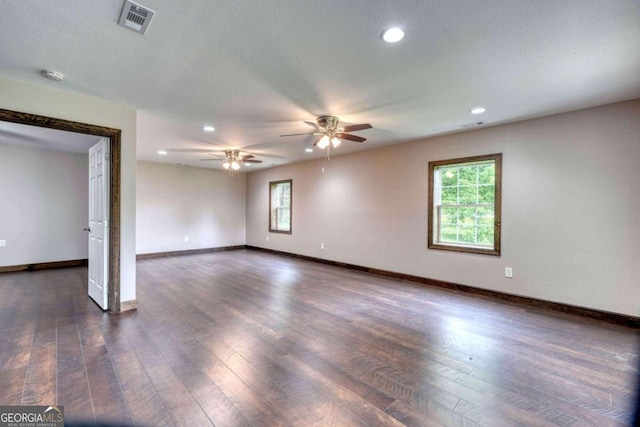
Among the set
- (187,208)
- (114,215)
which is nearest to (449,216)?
(114,215)

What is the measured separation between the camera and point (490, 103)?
11.2ft

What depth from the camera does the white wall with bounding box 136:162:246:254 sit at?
741 cm

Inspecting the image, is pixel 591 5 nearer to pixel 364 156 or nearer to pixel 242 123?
pixel 242 123

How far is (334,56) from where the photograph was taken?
2.41m

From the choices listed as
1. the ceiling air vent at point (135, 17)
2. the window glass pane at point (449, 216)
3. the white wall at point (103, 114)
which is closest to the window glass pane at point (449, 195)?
the window glass pane at point (449, 216)

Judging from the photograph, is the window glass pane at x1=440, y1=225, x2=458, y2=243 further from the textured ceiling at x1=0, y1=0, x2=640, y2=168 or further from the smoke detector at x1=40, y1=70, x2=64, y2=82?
the smoke detector at x1=40, y1=70, x2=64, y2=82

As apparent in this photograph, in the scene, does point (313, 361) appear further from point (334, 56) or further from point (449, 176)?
point (449, 176)

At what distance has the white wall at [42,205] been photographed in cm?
551

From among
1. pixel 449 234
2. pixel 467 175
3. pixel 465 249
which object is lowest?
pixel 465 249

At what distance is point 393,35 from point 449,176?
3384mm

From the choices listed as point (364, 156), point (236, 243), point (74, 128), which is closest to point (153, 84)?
point (74, 128)

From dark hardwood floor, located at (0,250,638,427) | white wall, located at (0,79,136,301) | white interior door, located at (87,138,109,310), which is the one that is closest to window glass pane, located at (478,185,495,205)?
dark hardwood floor, located at (0,250,638,427)

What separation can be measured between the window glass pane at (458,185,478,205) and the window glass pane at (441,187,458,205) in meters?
0.08

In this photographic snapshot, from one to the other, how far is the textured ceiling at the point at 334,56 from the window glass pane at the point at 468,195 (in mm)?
1170
